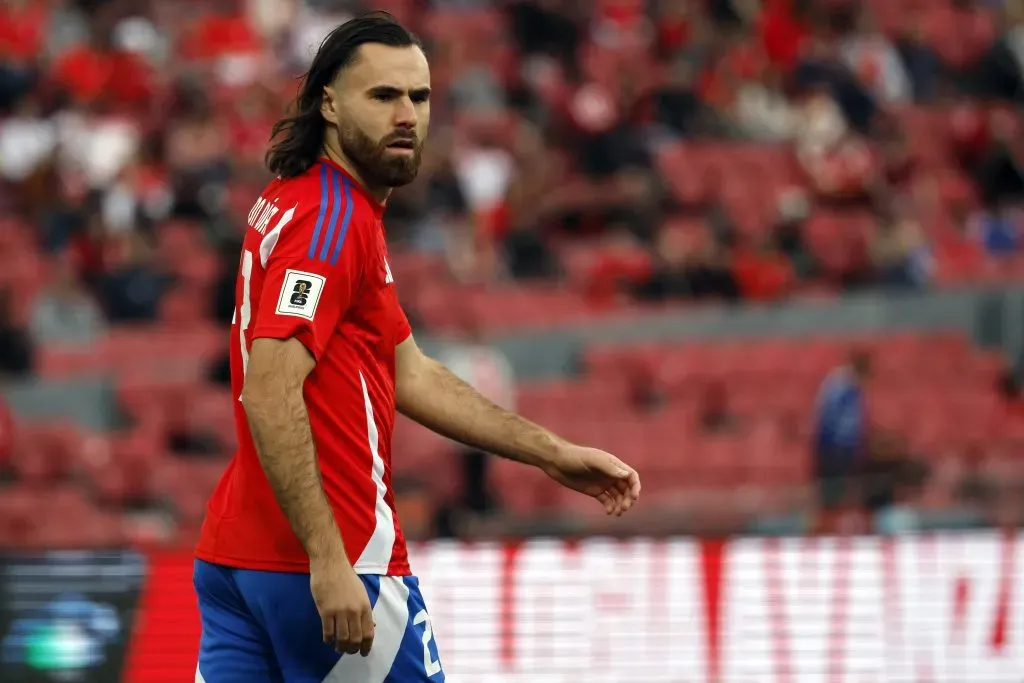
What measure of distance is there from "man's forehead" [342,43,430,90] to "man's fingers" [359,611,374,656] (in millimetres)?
1101

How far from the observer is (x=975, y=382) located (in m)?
13.0

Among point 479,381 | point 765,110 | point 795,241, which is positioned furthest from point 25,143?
point 765,110

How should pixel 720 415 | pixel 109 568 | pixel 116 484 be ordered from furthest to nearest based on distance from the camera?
pixel 720 415 → pixel 116 484 → pixel 109 568

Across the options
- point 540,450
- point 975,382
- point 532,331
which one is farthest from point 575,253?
point 540,450

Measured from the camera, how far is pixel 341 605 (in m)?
3.35

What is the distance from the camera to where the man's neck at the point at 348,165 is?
366 cm

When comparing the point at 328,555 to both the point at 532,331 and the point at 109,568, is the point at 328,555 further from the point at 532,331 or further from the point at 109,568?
the point at 532,331

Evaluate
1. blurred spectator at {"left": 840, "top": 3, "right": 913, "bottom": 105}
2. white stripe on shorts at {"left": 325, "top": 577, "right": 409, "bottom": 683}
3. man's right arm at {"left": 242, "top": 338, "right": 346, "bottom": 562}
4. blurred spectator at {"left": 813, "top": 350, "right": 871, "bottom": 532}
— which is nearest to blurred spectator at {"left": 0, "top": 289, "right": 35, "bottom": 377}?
blurred spectator at {"left": 813, "top": 350, "right": 871, "bottom": 532}

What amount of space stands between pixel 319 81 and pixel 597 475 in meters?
1.06

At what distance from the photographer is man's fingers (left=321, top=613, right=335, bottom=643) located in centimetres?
335

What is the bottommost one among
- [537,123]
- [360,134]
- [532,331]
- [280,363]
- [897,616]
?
[897,616]

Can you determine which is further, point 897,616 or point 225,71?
point 225,71

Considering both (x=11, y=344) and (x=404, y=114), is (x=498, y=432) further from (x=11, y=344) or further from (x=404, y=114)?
(x=11, y=344)

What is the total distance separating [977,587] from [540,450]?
4061mm
